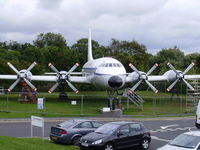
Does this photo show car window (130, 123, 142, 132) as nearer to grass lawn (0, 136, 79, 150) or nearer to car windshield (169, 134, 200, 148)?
grass lawn (0, 136, 79, 150)

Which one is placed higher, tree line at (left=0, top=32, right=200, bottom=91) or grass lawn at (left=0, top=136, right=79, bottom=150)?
tree line at (left=0, top=32, right=200, bottom=91)

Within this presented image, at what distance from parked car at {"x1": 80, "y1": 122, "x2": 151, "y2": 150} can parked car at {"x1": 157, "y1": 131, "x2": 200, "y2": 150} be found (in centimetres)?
329

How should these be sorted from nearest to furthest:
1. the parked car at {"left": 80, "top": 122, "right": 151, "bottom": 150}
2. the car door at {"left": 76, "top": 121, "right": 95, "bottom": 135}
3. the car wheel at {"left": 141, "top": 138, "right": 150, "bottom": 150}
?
the parked car at {"left": 80, "top": 122, "right": 151, "bottom": 150} < the car wheel at {"left": 141, "top": 138, "right": 150, "bottom": 150} < the car door at {"left": 76, "top": 121, "right": 95, "bottom": 135}

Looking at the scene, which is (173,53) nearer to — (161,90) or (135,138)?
(161,90)

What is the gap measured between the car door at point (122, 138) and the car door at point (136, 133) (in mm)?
262

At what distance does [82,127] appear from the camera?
18.3 m

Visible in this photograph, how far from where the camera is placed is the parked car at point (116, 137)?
15871 mm

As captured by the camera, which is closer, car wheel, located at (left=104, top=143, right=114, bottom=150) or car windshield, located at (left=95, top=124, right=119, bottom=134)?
car wheel, located at (left=104, top=143, right=114, bottom=150)

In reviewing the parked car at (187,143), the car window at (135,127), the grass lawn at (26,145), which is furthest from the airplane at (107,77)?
the parked car at (187,143)

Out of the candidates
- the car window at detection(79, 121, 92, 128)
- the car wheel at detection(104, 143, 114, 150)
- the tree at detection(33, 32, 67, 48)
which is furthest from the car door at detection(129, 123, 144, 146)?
the tree at detection(33, 32, 67, 48)

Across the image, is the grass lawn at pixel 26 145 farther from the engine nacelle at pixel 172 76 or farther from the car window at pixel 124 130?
the engine nacelle at pixel 172 76

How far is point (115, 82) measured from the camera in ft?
117

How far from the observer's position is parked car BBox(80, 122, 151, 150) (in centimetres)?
1587

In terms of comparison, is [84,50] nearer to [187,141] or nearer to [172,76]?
[172,76]
